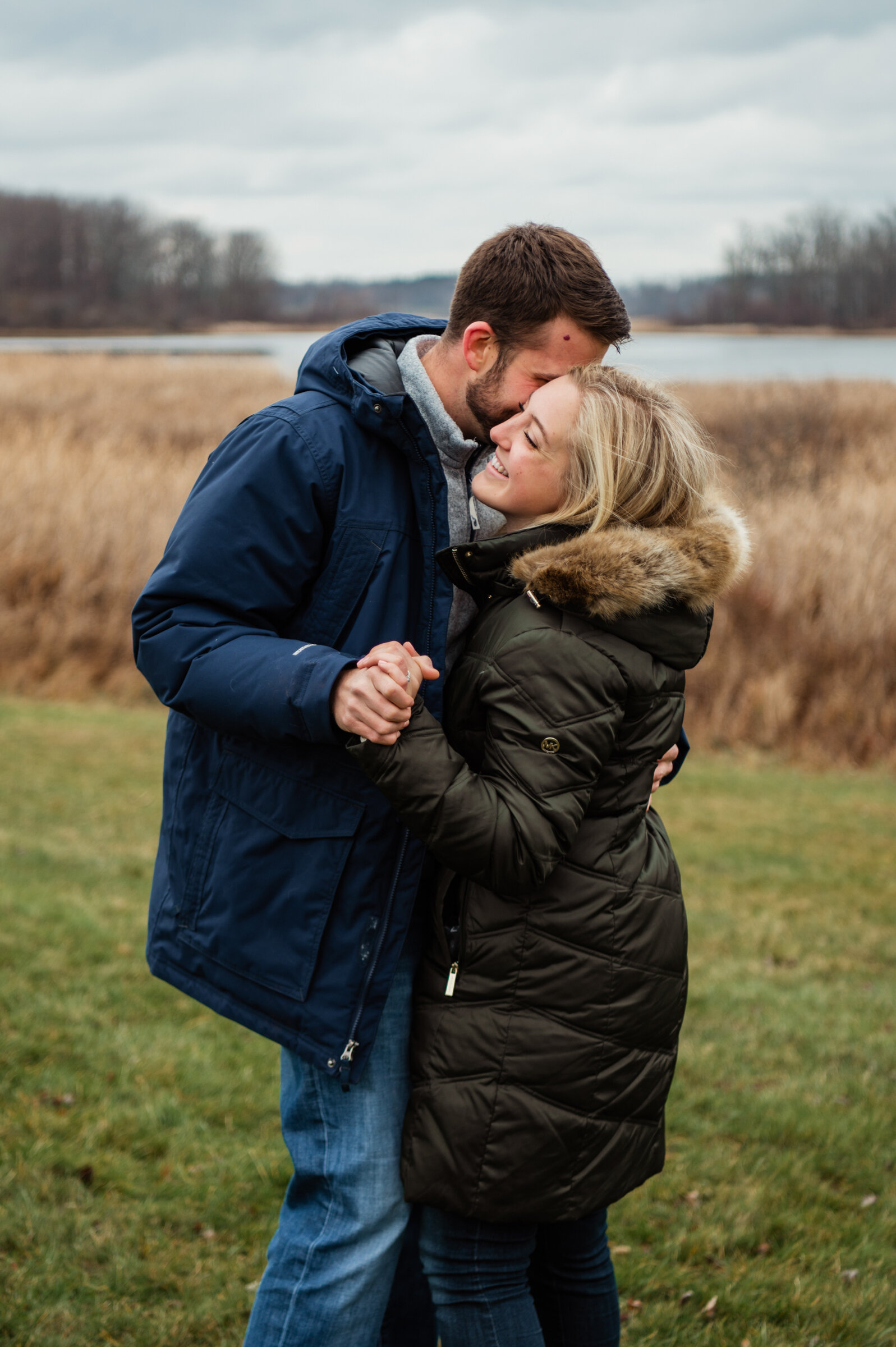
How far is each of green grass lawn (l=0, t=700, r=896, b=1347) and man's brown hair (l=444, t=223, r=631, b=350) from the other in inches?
86.4

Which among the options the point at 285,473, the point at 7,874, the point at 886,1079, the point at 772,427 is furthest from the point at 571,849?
the point at 772,427

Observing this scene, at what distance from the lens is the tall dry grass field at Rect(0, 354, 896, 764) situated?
30.6 feet

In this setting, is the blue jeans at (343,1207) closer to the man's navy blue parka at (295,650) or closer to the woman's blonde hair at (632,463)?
the man's navy blue parka at (295,650)

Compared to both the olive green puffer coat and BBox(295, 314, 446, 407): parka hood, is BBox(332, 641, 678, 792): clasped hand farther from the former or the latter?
BBox(295, 314, 446, 407): parka hood

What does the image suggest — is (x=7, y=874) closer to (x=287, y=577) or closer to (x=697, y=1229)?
(x=697, y=1229)

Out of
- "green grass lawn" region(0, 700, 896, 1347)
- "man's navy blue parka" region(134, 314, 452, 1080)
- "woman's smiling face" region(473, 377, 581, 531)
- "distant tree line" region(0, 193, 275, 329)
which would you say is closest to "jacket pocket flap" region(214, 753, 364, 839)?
"man's navy blue parka" region(134, 314, 452, 1080)

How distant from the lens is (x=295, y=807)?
6.09 feet

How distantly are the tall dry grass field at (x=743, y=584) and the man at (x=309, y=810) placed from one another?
25.1 feet

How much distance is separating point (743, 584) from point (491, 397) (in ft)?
26.6

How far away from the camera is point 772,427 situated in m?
16.4

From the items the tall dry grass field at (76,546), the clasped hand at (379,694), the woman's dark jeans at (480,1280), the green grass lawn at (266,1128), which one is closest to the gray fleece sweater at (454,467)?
the clasped hand at (379,694)

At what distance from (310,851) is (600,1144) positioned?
0.66m

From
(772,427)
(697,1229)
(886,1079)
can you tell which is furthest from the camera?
(772,427)

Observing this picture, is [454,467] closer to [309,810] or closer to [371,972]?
[309,810]
